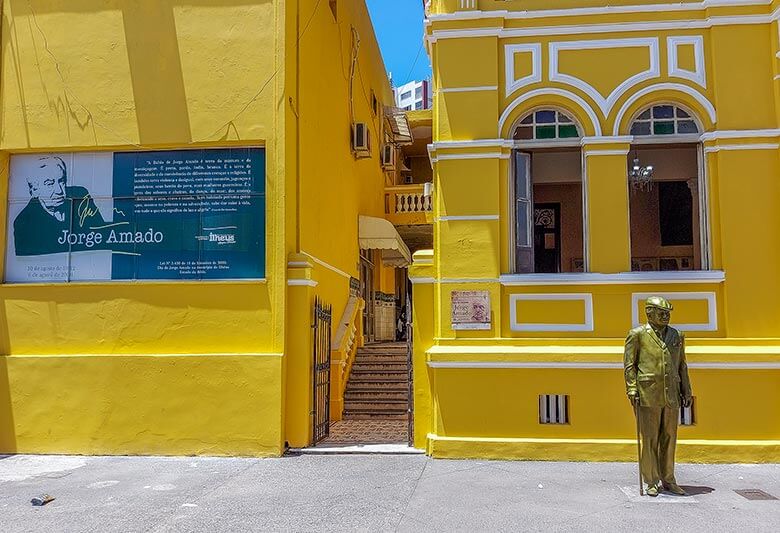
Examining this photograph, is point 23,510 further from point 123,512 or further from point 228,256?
point 228,256

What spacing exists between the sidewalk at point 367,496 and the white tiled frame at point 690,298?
1.59 meters

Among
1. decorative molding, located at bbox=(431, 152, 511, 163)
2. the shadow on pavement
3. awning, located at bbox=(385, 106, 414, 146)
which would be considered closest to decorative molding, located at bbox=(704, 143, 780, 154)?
decorative molding, located at bbox=(431, 152, 511, 163)

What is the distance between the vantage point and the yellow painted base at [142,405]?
8312 millimetres

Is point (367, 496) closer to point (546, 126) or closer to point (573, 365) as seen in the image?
point (573, 365)

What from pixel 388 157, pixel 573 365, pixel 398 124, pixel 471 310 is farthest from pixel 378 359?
pixel 398 124

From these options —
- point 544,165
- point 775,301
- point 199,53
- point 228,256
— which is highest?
point 199,53

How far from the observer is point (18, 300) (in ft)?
29.5

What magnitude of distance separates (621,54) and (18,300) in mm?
8559

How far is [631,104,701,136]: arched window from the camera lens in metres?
Result: 8.30

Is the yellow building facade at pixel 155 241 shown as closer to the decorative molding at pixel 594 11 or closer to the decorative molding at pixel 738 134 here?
the decorative molding at pixel 594 11

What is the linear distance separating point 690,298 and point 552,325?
1.66 metres

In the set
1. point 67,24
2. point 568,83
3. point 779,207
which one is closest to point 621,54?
point 568,83

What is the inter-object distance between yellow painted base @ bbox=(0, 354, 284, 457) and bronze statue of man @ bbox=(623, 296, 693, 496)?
4254 mm

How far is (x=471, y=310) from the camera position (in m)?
8.12
